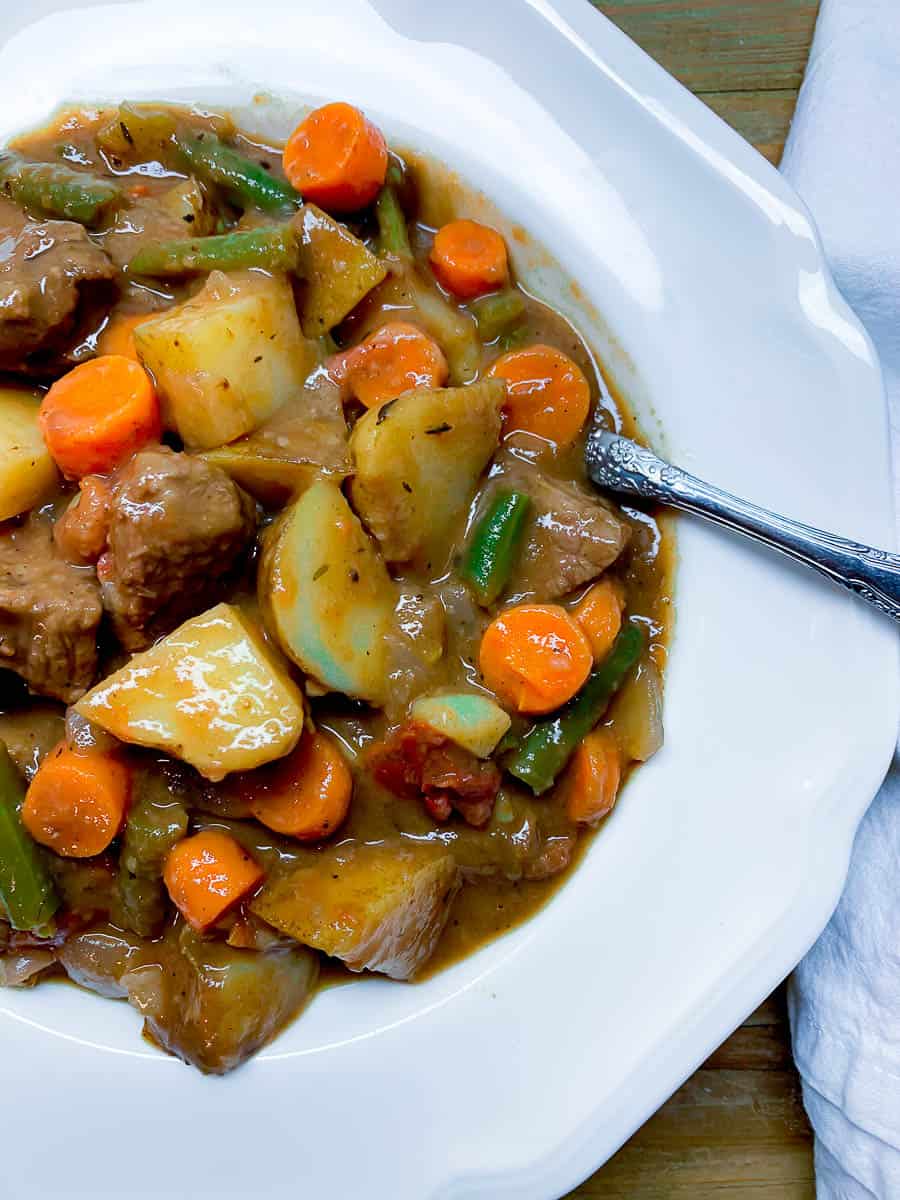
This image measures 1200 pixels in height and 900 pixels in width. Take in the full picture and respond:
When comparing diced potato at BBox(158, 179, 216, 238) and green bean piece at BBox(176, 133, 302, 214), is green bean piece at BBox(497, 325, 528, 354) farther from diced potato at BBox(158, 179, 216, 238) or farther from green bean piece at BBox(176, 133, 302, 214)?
diced potato at BBox(158, 179, 216, 238)

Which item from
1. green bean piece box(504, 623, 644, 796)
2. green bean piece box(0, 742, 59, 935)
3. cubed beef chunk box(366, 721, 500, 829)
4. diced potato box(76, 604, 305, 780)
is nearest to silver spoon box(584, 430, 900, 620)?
green bean piece box(504, 623, 644, 796)

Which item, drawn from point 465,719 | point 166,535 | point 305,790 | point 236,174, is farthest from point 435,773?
point 236,174

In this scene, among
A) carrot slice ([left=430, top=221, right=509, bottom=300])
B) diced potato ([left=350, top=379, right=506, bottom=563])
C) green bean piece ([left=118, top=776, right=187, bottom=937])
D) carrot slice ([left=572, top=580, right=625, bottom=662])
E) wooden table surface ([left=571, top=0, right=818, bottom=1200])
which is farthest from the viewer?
wooden table surface ([left=571, top=0, right=818, bottom=1200])

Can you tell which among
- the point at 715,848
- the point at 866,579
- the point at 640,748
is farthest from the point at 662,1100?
the point at 866,579

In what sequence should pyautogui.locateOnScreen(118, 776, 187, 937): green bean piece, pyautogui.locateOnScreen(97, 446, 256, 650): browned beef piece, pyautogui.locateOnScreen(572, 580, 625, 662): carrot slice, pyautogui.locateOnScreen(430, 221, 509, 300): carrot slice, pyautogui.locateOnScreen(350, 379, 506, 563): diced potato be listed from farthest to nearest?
pyautogui.locateOnScreen(430, 221, 509, 300): carrot slice < pyautogui.locateOnScreen(572, 580, 625, 662): carrot slice < pyautogui.locateOnScreen(118, 776, 187, 937): green bean piece < pyautogui.locateOnScreen(350, 379, 506, 563): diced potato < pyautogui.locateOnScreen(97, 446, 256, 650): browned beef piece

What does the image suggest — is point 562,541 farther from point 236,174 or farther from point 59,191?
point 59,191

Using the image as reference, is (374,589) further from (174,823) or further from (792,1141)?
(792,1141)
